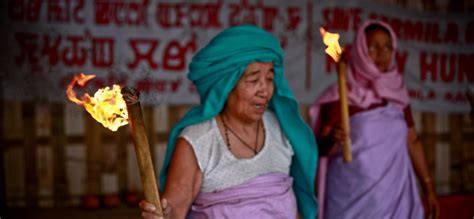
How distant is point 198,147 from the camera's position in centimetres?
258

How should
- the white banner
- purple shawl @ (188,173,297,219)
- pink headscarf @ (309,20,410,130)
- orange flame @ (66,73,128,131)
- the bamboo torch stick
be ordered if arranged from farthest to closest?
1. the white banner
2. pink headscarf @ (309,20,410,130)
3. purple shawl @ (188,173,297,219)
4. orange flame @ (66,73,128,131)
5. the bamboo torch stick

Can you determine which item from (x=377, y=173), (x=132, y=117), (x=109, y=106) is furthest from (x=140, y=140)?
(x=377, y=173)

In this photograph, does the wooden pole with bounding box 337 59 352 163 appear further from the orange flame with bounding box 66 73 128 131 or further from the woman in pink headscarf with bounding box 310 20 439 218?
the orange flame with bounding box 66 73 128 131

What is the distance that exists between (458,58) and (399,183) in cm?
309

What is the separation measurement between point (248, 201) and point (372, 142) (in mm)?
1328

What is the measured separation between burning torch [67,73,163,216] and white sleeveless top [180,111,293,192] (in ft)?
2.31

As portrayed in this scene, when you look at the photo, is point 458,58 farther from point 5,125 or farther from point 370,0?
point 5,125

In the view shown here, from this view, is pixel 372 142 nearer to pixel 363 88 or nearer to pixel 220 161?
pixel 363 88

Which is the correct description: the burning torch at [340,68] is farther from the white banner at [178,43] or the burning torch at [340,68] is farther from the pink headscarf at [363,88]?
the white banner at [178,43]

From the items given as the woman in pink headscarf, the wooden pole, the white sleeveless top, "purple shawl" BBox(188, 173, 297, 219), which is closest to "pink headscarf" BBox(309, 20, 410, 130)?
the woman in pink headscarf

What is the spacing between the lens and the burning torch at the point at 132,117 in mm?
1721

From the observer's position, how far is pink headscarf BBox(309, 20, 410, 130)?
12.1 ft

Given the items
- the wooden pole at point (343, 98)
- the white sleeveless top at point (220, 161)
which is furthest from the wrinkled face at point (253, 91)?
the wooden pole at point (343, 98)

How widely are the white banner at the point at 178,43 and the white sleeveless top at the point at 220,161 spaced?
3.13 meters
